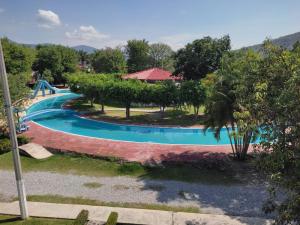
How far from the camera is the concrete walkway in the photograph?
10922 mm

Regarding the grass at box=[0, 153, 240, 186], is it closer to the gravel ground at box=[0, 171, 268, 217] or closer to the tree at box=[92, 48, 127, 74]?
the gravel ground at box=[0, 171, 268, 217]

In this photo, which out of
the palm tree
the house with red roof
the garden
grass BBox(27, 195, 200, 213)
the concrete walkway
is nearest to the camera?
the garden

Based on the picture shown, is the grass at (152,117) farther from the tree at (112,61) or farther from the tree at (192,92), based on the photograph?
the tree at (112,61)

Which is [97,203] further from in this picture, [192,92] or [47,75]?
[47,75]

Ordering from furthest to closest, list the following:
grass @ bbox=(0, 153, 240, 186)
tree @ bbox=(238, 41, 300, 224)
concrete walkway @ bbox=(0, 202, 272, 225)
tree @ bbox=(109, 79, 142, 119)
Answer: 1. tree @ bbox=(109, 79, 142, 119)
2. grass @ bbox=(0, 153, 240, 186)
3. concrete walkway @ bbox=(0, 202, 272, 225)
4. tree @ bbox=(238, 41, 300, 224)

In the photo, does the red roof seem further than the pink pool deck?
Yes

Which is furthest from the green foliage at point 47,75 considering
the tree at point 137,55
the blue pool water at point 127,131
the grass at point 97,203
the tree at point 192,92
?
the grass at point 97,203

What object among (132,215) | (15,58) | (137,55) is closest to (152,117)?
(132,215)

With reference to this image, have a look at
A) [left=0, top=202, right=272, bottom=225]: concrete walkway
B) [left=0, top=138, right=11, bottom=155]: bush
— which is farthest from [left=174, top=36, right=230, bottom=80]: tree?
[left=0, top=202, right=272, bottom=225]: concrete walkway

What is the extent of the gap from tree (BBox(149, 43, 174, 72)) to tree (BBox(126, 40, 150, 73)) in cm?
319

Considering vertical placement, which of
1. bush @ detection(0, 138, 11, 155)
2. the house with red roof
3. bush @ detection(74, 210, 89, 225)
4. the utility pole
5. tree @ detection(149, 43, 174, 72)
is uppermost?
tree @ detection(149, 43, 174, 72)

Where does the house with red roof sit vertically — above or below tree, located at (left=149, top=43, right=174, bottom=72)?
below

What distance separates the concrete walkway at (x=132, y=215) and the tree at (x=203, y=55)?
26005 mm

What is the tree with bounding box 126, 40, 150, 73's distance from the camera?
218 feet
